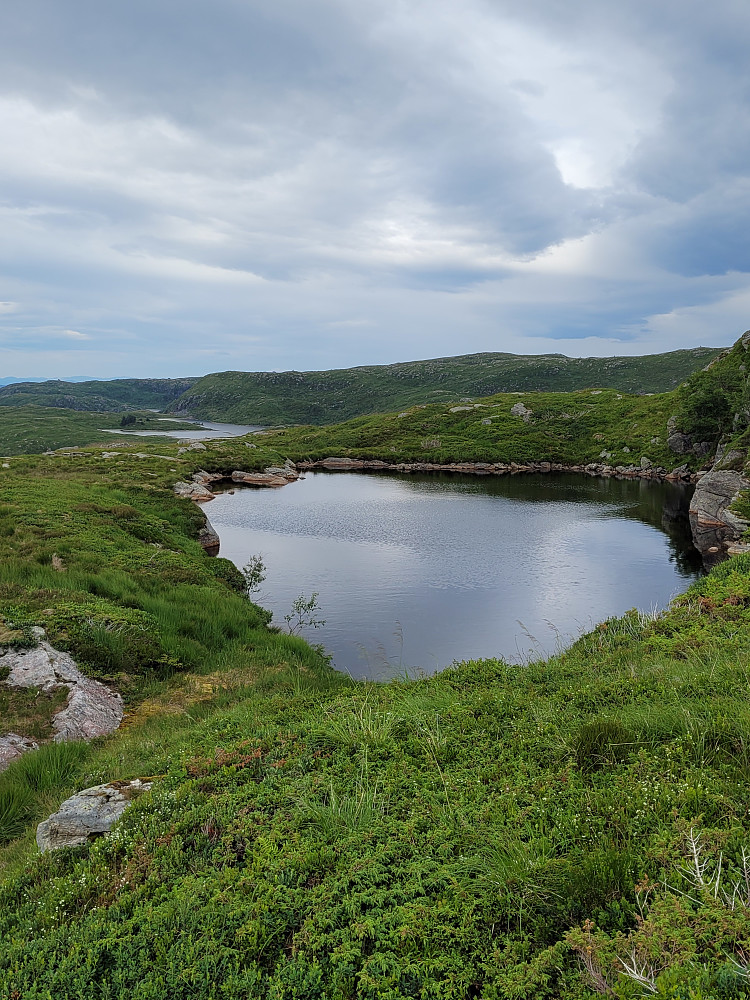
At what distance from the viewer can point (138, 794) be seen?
7.89 meters

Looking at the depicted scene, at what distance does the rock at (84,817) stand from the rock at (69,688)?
11.5 ft

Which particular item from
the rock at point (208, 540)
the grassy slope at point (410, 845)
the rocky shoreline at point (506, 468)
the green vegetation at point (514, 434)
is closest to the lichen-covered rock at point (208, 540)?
the rock at point (208, 540)

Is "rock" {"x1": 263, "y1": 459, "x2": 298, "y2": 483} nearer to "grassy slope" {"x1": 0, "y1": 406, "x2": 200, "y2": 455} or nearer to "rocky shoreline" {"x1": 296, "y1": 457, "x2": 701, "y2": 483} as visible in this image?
"rocky shoreline" {"x1": 296, "y1": 457, "x2": 701, "y2": 483}

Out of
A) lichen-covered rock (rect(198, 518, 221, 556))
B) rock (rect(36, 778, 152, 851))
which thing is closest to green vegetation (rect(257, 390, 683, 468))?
lichen-covered rock (rect(198, 518, 221, 556))

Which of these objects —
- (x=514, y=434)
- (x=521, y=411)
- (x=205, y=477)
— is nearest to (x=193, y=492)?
(x=205, y=477)

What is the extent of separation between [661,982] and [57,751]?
410 inches

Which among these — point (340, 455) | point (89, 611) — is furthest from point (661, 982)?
point (340, 455)

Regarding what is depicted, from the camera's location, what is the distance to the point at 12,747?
10109mm

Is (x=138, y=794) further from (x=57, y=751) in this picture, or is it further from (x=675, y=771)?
(x=675, y=771)

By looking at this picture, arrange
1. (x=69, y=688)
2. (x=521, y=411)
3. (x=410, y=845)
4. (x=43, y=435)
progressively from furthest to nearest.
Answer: (x=43, y=435)
(x=521, y=411)
(x=69, y=688)
(x=410, y=845)

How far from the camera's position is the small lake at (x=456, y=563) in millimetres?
23547

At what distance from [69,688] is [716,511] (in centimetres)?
4845

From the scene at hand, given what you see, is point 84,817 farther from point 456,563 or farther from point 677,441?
point 677,441

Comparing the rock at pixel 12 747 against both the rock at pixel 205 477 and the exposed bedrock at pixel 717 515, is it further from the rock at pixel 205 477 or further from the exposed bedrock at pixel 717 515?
the rock at pixel 205 477
